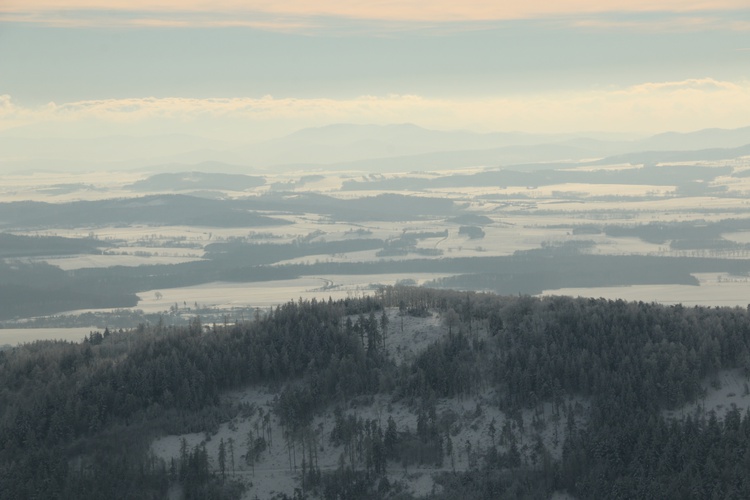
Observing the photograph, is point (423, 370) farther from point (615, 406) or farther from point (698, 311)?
point (698, 311)

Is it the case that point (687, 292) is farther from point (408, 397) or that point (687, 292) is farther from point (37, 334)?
point (37, 334)

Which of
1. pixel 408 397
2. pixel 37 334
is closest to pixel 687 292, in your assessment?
pixel 408 397

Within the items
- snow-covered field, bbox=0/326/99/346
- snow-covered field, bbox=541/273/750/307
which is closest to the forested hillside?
snow-covered field, bbox=0/326/99/346

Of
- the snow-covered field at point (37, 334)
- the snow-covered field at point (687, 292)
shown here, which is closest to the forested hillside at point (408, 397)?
the snow-covered field at point (37, 334)

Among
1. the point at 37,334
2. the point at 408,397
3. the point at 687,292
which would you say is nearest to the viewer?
the point at 408,397

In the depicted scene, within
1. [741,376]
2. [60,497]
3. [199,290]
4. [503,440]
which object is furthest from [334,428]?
[199,290]

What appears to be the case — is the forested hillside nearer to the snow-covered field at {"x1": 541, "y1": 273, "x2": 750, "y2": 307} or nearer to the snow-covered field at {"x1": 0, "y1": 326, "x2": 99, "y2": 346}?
the snow-covered field at {"x1": 0, "y1": 326, "x2": 99, "y2": 346}

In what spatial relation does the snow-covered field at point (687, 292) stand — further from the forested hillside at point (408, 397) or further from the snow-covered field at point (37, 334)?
the snow-covered field at point (37, 334)

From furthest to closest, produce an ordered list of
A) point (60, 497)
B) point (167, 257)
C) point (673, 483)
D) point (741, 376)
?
point (167, 257), point (741, 376), point (60, 497), point (673, 483)
